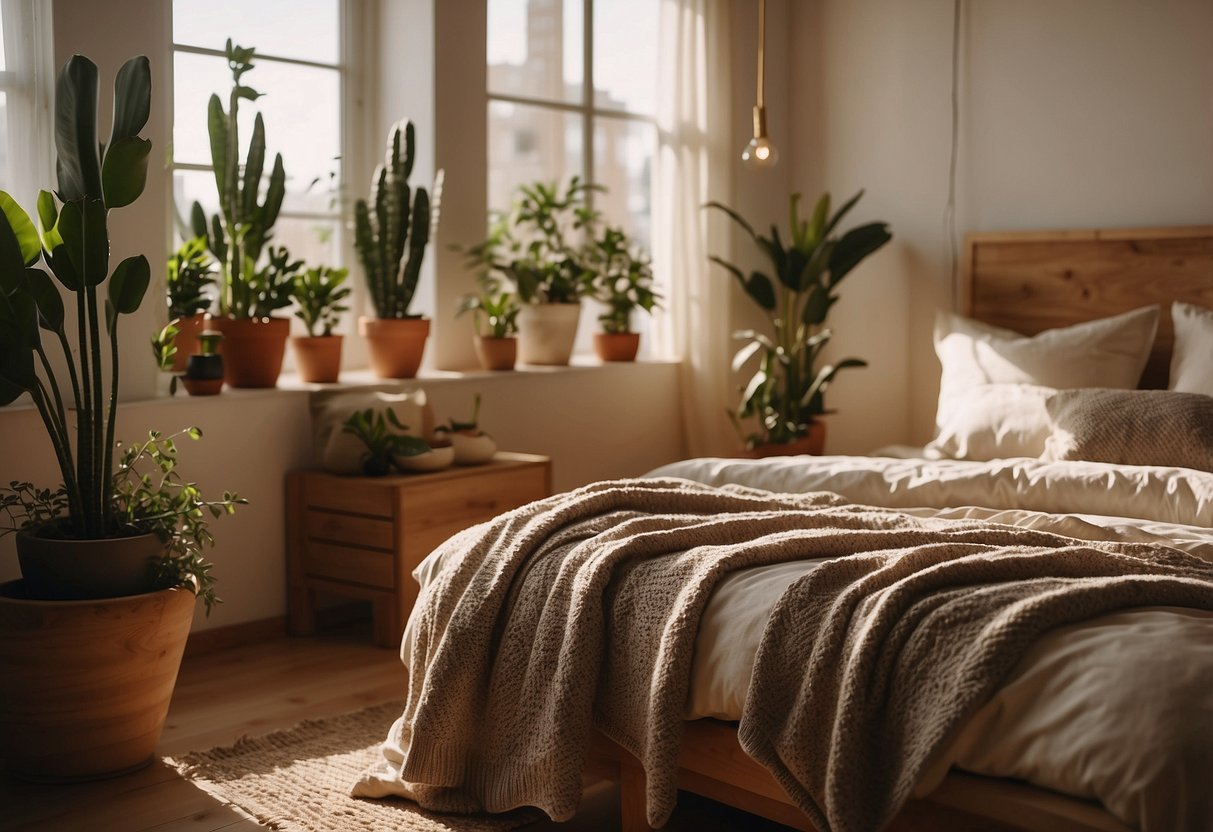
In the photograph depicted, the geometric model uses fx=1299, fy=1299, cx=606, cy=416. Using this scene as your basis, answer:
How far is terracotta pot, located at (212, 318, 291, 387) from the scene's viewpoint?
398 cm

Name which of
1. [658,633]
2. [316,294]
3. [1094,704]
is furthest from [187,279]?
[1094,704]

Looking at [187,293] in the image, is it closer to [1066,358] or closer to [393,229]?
[393,229]

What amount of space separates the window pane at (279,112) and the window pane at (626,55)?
122 centimetres

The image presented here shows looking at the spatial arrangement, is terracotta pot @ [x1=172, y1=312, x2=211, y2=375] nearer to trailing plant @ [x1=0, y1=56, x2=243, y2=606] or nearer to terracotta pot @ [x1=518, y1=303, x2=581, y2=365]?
trailing plant @ [x1=0, y1=56, x2=243, y2=606]

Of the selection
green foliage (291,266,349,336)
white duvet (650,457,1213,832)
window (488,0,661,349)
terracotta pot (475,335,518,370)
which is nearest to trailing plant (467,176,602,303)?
window (488,0,661,349)

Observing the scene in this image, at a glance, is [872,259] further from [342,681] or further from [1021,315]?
[342,681]

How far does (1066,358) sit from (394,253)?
2.23 m

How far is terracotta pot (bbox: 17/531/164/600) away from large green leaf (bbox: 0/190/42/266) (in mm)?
621

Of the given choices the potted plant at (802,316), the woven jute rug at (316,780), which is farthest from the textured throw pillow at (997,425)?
the woven jute rug at (316,780)

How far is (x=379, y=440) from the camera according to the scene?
154 inches

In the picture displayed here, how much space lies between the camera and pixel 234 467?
152 inches

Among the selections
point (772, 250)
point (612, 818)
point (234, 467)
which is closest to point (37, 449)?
point (234, 467)

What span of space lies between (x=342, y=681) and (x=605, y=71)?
2901 millimetres

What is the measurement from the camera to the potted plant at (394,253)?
167 inches
